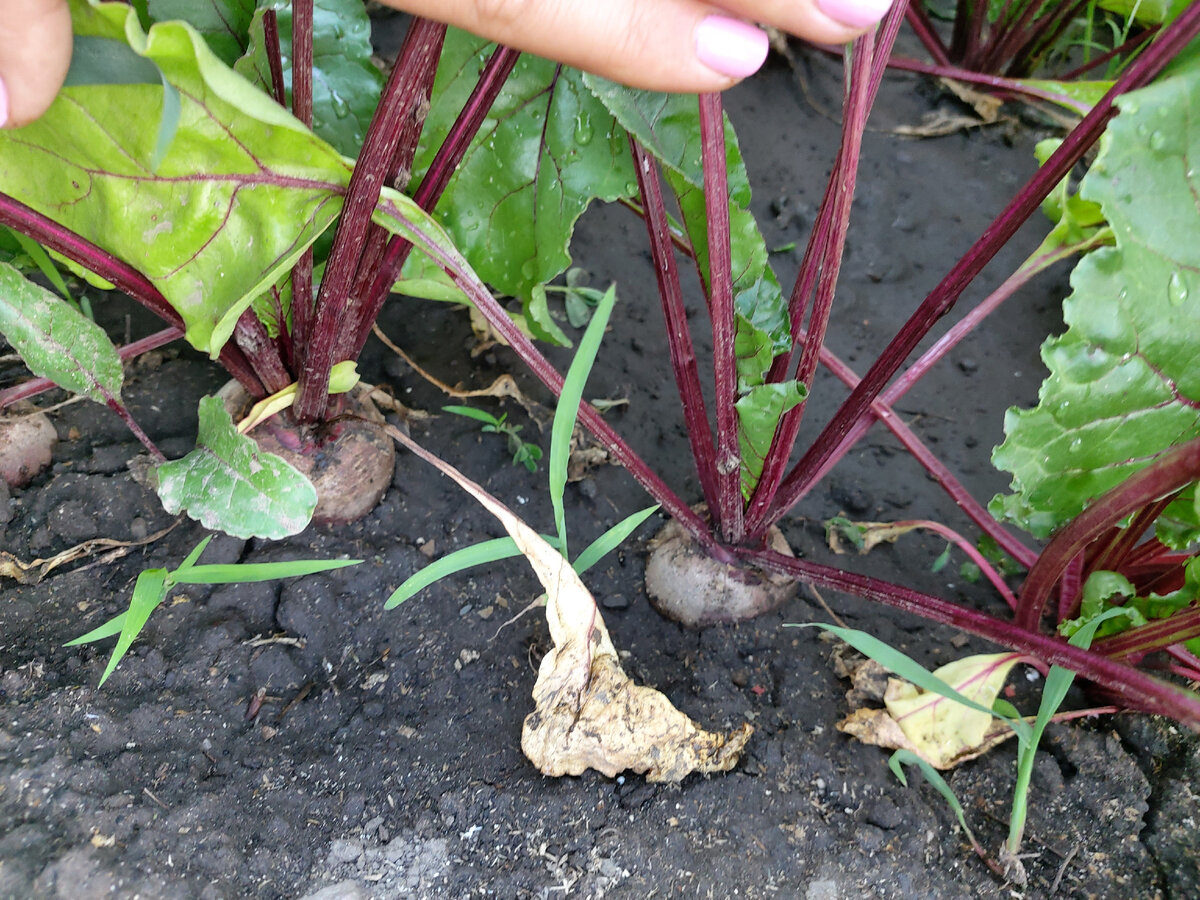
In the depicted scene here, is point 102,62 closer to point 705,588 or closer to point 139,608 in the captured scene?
point 139,608

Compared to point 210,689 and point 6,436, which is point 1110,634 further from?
point 6,436

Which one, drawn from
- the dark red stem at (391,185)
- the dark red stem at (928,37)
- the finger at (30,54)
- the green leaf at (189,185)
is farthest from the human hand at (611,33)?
the dark red stem at (928,37)

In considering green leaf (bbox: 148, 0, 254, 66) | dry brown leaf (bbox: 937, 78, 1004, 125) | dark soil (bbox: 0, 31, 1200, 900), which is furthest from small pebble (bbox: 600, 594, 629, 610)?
dry brown leaf (bbox: 937, 78, 1004, 125)

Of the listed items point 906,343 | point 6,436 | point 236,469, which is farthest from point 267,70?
point 906,343

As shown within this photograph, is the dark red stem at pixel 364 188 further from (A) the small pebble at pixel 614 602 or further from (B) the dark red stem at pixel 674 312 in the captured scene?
(A) the small pebble at pixel 614 602

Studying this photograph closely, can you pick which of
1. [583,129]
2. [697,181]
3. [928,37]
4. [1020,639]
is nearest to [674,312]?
[697,181]

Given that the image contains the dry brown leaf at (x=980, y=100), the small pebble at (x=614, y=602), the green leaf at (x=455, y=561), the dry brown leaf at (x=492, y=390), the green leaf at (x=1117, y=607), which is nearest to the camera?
the green leaf at (x=455, y=561)
